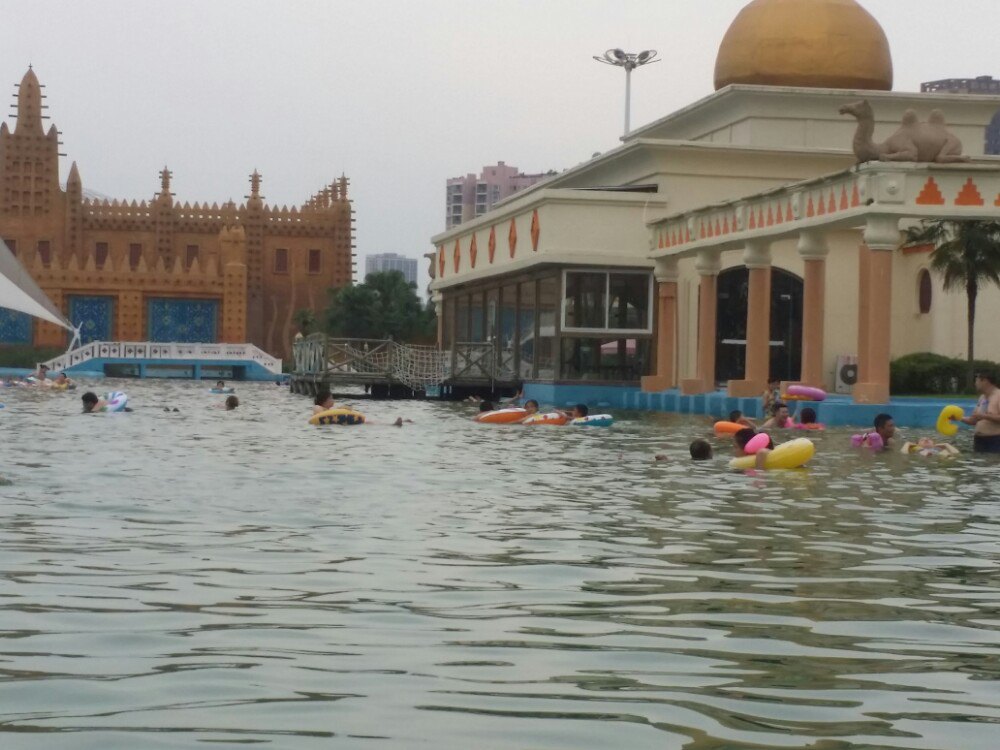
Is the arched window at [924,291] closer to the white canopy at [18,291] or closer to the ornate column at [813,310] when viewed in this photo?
the ornate column at [813,310]

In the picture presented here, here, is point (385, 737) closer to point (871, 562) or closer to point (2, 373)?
point (871, 562)

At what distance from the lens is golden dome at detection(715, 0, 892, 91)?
45.3 metres

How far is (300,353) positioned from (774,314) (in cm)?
1684

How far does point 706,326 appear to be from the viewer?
39594 mm

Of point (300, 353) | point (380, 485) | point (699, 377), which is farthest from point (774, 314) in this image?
point (380, 485)

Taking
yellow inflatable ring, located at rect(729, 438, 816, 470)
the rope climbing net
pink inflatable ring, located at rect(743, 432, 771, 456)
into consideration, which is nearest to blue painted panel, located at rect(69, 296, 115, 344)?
the rope climbing net

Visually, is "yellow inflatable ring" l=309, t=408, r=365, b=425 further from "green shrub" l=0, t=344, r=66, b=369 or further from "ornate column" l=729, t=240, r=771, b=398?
"green shrub" l=0, t=344, r=66, b=369

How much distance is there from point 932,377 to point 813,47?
11464 mm

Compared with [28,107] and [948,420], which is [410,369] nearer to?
[948,420]

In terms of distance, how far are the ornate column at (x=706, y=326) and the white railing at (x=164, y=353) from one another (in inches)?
1472

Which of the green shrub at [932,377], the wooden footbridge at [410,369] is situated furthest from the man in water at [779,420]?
the wooden footbridge at [410,369]

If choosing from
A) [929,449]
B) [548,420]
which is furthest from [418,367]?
[929,449]

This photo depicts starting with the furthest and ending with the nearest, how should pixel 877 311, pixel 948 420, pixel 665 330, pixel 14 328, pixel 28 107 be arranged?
pixel 28 107 → pixel 14 328 → pixel 665 330 → pixel 877 311 → pixel 948 420

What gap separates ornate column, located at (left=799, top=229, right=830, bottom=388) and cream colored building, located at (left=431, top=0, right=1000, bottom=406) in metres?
4.74
